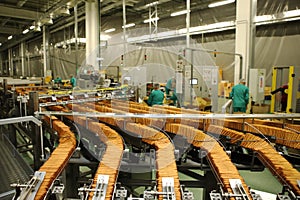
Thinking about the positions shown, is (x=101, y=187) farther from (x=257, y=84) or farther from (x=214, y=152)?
(x=257, y=84)

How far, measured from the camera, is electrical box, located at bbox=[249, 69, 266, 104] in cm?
458

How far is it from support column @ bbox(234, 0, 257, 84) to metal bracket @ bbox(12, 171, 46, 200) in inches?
177

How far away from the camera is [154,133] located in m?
1.80

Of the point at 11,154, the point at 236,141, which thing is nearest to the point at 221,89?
the point at 236,141

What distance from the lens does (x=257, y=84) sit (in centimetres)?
463

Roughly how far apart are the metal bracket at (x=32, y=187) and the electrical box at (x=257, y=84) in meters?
4.41

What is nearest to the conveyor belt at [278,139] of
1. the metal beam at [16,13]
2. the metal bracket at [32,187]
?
the metal bracket at [32,187]

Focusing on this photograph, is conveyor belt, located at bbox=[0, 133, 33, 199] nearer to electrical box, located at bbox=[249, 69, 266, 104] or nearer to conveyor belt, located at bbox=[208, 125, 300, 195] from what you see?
conveyor belt, located at bbox=[208, 125, 300, 195]

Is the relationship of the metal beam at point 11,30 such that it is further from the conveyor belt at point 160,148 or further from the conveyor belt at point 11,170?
the conveyor belt at point 160,148

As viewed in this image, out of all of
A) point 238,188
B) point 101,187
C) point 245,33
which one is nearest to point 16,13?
point 245,33

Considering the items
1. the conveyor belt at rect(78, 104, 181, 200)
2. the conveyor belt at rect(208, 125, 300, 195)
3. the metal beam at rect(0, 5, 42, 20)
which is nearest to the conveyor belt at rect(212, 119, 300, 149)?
the conveyor belt at rect(208, 125, 300, 195)

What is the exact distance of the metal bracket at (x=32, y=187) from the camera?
3.23 feet

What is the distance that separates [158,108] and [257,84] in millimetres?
2901

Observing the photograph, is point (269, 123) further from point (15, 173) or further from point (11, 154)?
point (11, 154)
